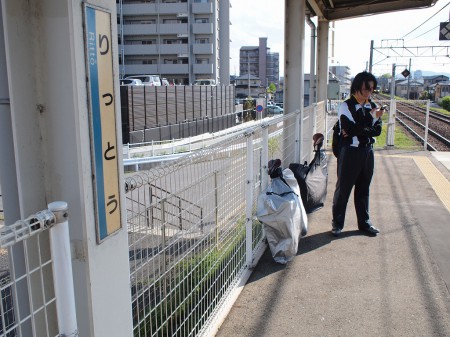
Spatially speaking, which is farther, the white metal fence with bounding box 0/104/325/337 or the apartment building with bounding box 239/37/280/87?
the apartment building with bounding box 239/37/280/87

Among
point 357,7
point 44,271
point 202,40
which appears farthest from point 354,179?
point 202,40

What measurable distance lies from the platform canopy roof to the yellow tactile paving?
3139 mm

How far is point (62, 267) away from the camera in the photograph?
1345 mm

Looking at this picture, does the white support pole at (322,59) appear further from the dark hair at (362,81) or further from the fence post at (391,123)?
the dark hair at (362,81)

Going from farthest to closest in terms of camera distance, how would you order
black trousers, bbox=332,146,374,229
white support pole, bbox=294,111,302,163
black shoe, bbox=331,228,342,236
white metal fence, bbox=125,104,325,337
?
white support pole, bbox=294,111,302,163 < black shoe, bbox=331,228,342,236 < black trousers, bbox=332,146,374,229 < white metal fence, bbox=125,104,325,337

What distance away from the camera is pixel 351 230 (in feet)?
16.9

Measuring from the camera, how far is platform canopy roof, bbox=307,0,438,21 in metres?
8.47

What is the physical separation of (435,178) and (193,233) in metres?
6.68

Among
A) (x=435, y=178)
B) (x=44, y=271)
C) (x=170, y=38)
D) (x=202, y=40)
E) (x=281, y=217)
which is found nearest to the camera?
(x=44, y=271)

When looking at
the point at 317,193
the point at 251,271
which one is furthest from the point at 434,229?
the point at 251,271

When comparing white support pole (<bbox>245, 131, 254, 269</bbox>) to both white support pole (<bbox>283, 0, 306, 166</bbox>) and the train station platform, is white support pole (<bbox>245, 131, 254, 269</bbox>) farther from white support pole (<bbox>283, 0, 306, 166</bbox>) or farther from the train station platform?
white support pole (<bbox>283, 0, 306, 166</bbox>)

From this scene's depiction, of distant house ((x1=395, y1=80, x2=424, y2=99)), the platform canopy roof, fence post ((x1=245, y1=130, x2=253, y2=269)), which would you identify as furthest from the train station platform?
distant house ((x1=395, y1=80, x2=424, y2=99))

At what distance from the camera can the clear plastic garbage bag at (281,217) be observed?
3.92 m

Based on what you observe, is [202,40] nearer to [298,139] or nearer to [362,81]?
[298,139]
